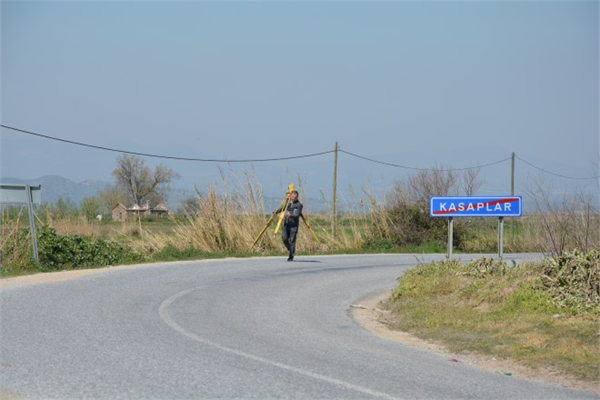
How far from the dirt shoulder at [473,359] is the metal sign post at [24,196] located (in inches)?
328

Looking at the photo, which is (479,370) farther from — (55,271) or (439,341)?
(55,271)

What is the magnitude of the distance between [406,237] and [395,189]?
92.8 inches

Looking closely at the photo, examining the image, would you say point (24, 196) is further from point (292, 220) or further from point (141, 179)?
point (141, 179)

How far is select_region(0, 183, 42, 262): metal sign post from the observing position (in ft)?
62.0

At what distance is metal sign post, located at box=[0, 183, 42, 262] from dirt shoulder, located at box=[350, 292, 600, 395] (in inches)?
328

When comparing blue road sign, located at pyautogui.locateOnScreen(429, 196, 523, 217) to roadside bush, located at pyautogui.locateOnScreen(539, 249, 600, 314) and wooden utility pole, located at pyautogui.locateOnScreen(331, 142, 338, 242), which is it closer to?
roadside bush, located at pyautogui.locateOnScreen(539, 249, 600, 314)

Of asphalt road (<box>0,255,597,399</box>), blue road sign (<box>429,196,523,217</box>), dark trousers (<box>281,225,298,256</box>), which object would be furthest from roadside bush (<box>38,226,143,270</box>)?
blue road sign (<box>429,196,523,217</box>)

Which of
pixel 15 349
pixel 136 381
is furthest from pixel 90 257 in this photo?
pixel 136 381

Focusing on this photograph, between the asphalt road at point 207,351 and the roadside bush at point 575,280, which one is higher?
the roadside bush at point 575,280

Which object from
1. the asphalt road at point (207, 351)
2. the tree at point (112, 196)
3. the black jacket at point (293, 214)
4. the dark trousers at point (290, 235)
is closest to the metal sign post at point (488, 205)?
the asphalt road at point (207, 351)

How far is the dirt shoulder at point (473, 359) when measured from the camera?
338 inches

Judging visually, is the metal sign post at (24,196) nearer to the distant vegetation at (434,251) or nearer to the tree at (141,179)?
the distant vegetation at (434,251)

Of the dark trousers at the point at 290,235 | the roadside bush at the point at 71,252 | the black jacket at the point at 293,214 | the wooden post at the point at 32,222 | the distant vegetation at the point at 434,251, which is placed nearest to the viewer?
the distant vegetation at the point at 434,251

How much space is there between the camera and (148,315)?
482 inches
